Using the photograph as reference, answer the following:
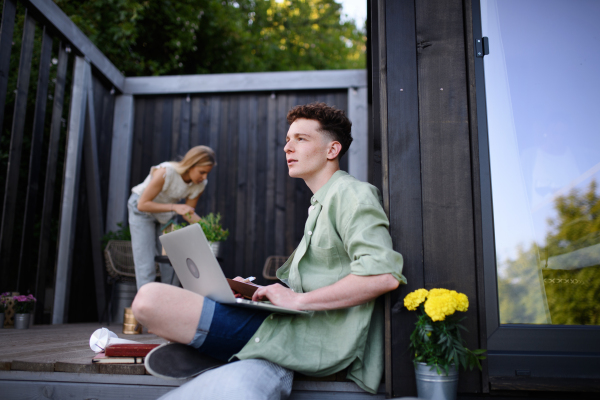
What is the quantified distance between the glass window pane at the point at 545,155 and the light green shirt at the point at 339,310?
1.52 ft

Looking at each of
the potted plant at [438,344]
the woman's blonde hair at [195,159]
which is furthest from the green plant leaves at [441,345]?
the woman's blonde hair at [195,159]

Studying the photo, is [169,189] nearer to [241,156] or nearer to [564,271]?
[241,156]

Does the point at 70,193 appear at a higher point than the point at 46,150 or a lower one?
lower

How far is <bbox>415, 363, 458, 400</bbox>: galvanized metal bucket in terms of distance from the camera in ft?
4.21

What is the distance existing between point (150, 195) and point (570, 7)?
2.81m

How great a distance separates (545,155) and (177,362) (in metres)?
1.40

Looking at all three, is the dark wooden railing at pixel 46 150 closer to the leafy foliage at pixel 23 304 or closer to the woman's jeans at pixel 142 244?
the leafy foliage at pixel 23 304

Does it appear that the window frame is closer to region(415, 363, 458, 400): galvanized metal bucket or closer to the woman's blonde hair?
region(415, 363, 458, 400): galvanized metal bucket

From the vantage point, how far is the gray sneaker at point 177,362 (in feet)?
4.23

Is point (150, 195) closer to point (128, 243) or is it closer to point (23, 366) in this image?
point (128, 243)

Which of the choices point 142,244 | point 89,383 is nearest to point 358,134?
point 142,244

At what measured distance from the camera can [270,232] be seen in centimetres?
441

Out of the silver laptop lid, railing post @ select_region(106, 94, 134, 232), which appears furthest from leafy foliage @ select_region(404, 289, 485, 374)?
railing post @ select_region(106, 94, 134, 232)

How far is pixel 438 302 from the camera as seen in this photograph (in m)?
1.28
